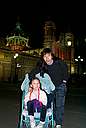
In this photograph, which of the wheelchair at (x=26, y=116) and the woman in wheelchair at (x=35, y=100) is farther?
the wheelchair at (x=26, y=116)

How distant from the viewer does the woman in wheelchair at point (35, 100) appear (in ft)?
25.4

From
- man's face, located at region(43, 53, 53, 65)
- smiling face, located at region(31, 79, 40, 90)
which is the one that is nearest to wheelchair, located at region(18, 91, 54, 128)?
smiling face, located at region(31, 79, 40, 90)

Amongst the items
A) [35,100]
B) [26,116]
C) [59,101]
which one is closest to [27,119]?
[26,116]

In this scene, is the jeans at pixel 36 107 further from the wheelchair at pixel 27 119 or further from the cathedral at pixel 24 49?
the cathedral at pixel 24 49

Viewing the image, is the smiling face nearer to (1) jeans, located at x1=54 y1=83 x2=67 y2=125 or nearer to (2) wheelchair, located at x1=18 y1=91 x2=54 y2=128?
(2) wheelchair, located at x1=18 y1=91 x2=54 y2=128

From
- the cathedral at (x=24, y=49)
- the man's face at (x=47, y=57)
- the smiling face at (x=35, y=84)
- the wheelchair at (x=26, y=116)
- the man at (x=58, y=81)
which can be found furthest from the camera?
the cathedral at (x=24, y=49)

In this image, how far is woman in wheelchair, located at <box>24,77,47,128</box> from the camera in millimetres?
7730

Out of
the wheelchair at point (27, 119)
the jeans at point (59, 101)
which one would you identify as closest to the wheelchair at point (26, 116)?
the wheelchair at point (27, 119)

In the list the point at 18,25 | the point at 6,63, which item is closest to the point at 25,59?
the point at 6,63

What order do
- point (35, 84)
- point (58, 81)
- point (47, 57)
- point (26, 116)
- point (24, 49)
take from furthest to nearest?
point (24, 49) → point (58, 81) → point (47, 57) → point (26, 116) → point (35, 84)

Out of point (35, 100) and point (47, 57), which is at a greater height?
point (47, 57)

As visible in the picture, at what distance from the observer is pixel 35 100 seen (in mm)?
7734

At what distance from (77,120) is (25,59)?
7617cm

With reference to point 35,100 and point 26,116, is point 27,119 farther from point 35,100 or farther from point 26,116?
point 35,100
